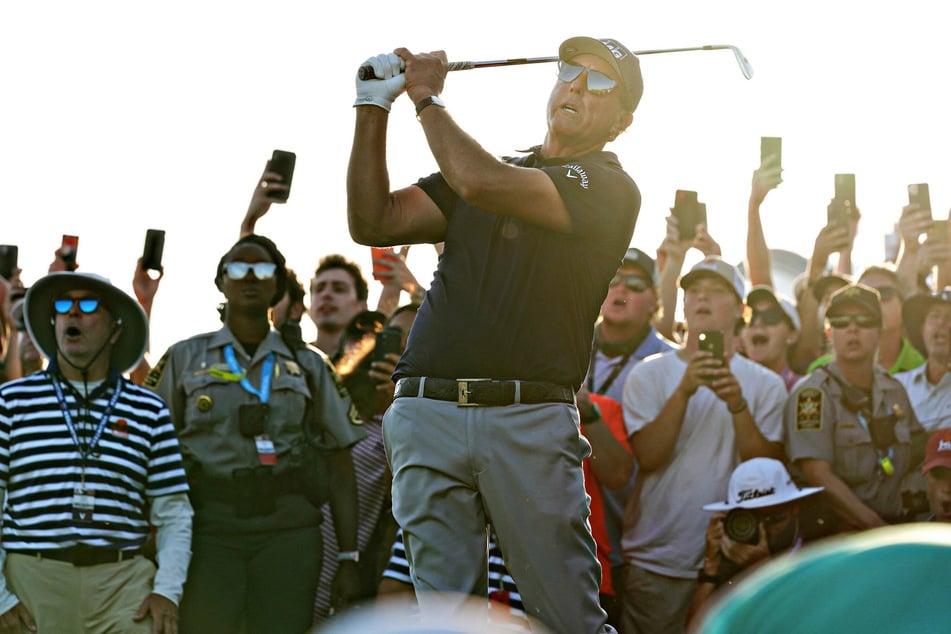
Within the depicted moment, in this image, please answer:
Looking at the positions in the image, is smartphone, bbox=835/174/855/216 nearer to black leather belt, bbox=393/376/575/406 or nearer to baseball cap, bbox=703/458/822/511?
baseball cap, bbox=703/458/822/511

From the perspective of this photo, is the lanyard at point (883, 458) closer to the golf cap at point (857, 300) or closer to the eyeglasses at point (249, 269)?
the golf cap at point (857, 300)

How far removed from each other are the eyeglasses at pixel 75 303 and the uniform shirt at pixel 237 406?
20.8 inches

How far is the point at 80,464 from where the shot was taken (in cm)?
719

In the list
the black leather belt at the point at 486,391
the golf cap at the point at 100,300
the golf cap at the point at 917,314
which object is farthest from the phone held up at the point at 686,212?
the black leather belt at the point at 486,391

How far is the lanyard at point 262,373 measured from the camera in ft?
26.0

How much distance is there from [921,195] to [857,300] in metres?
1.84

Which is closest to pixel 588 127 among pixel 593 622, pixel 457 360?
pixel 457 360

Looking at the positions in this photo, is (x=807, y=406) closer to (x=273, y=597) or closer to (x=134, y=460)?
(x=273, y=597)

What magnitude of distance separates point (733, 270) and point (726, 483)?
4.35ft

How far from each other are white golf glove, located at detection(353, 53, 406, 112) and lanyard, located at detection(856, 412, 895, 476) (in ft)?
14.0

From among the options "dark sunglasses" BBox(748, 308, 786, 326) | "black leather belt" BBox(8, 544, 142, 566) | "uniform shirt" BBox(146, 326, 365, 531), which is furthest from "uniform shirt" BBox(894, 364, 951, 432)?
"black leather belt" BBox(8, 544, 142, 566)

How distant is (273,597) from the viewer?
758 cm

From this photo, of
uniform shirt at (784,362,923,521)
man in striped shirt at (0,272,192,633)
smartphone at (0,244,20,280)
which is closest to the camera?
man in striped shirt at (0,272,192,633)

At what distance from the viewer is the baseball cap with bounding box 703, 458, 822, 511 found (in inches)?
305
